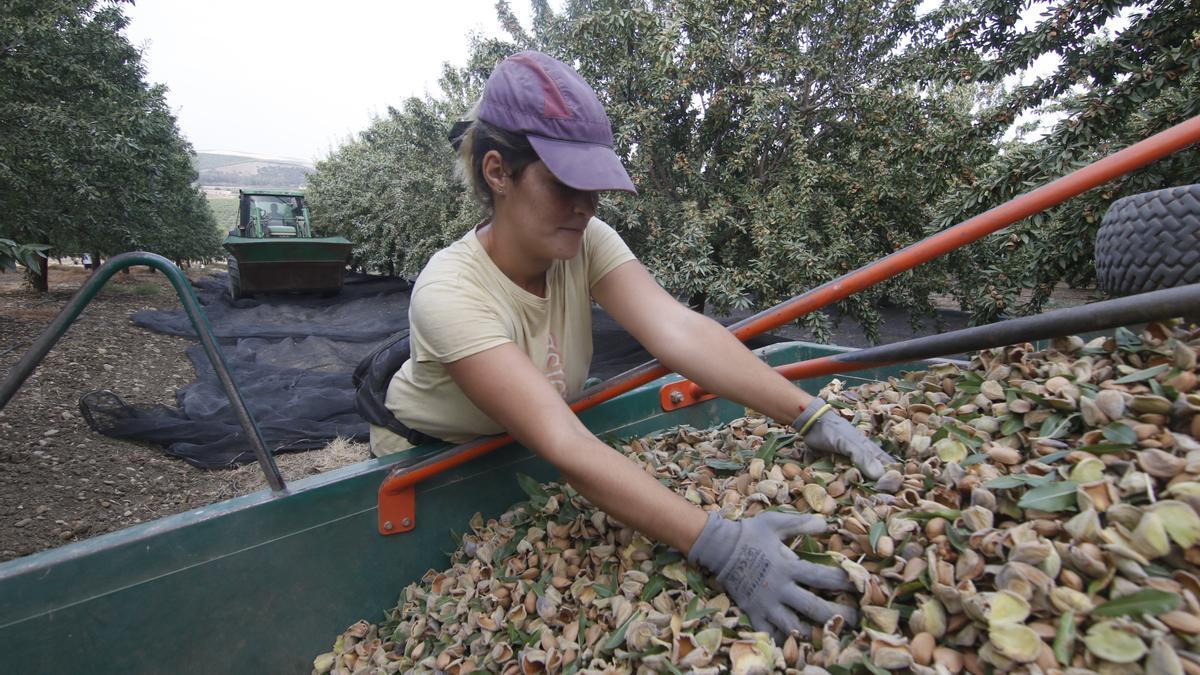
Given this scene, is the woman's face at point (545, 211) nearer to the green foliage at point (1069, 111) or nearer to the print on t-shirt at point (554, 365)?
the print on t-shirt at point (554, 365)

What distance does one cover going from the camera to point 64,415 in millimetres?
4598

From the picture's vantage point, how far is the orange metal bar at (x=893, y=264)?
127 centimetres

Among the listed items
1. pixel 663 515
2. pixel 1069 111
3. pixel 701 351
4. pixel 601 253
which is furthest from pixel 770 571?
pixel 1069 111

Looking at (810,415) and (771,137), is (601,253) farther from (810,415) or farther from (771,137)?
(771,137)

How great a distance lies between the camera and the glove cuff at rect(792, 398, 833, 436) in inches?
56.0

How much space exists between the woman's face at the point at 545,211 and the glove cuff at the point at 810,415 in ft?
2.11

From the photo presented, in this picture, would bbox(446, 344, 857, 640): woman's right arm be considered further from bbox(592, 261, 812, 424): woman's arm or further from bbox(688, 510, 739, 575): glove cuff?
bbox(592, 261, 812, 424): woman's arm

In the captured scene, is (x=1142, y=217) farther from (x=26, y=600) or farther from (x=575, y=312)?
(x=26, y=600)

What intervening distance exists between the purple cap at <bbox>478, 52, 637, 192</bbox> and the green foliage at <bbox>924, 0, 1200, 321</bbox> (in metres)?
2.87

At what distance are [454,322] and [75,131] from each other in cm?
794

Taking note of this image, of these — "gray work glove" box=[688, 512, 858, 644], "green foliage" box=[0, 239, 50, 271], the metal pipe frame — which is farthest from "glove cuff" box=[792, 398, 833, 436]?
"green foliage" box=[0, 239, 50, 271]

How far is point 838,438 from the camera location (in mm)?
1355

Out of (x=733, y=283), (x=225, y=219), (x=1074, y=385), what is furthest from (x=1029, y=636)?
(x=225, y=219)

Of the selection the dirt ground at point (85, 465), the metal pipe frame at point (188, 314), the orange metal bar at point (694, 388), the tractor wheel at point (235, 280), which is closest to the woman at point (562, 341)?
the orange metal bar at point (694, 388)
